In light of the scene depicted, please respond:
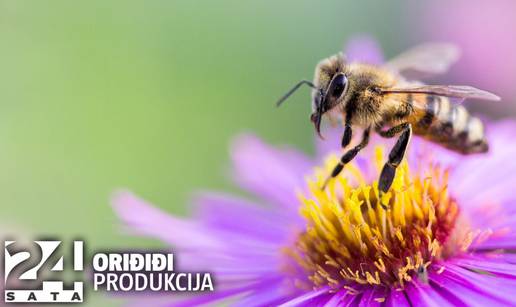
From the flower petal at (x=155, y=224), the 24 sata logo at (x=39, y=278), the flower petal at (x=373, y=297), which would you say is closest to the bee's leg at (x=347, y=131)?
the flower petal at (x=373, y=297)

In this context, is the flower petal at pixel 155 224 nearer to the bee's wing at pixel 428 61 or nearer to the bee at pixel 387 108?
the bee at pixel 387 108

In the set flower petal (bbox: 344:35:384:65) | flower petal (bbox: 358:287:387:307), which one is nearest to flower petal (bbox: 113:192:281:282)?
flower petal (bbox: 358:287:387:307)

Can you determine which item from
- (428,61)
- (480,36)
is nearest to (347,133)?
(428,61)

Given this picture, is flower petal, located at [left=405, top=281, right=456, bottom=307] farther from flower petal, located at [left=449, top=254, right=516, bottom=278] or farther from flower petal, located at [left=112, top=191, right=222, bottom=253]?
flower petal, located at [left=112, top=191, right=222, bottom=253]

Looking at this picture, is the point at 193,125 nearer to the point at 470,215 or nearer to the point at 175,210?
the point at 175,210

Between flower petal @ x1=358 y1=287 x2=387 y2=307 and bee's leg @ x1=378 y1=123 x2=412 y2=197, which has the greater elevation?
bee's leg @ x1=378 y1=123 x2=412 y2=197

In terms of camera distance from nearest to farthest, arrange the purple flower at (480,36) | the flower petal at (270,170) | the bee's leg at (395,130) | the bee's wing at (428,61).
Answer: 1. the bee's leg at (395,130)
2. the bee's wing at (428,61)
3. the flower petal at (270,170)
4. the purple flower at (480,36)

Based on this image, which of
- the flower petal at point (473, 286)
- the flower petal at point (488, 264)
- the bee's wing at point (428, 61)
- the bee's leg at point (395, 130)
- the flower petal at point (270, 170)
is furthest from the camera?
the flower petal at point (270, 170)
